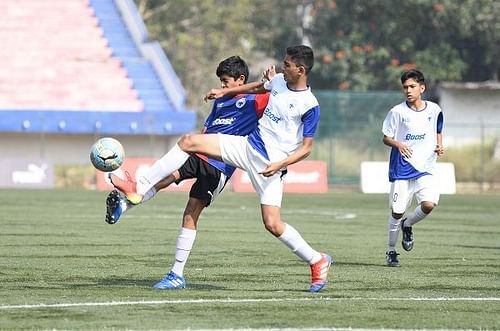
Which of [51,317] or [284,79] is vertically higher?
[284,79]

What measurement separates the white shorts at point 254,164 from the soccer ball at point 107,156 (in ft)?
2.93

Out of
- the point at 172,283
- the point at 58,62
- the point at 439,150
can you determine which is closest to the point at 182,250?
the point at 172,283

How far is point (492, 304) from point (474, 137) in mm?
32684

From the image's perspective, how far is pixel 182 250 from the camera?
10.8 m

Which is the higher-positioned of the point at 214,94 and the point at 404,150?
the point at 214,94

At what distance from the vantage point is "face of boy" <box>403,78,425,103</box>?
1387 centimetres

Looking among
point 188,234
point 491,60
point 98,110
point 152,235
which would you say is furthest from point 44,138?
point 188,234

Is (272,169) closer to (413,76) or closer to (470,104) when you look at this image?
(413,76)

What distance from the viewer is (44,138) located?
40.9 meters

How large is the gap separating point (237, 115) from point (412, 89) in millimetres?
3626

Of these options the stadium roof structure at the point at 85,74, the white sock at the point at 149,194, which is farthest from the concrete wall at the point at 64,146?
the white sock at the point at 149,194

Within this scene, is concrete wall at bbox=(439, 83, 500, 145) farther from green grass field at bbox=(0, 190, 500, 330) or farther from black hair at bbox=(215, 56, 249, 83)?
black hair at bbox=(215, 56, 249, 83)

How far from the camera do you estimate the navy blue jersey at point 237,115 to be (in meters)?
10.9

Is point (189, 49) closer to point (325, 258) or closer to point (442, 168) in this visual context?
point (442, 168)
